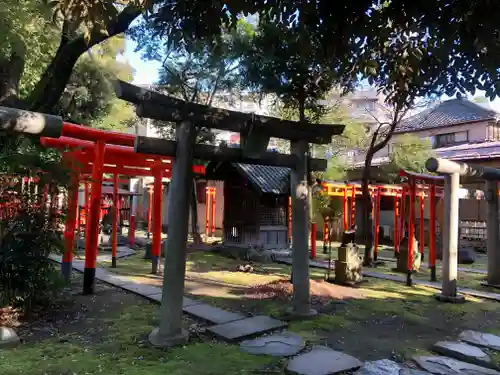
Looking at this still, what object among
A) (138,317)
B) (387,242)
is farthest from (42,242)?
(387,242)

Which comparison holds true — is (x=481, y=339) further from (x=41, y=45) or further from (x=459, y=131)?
(x=459, y=131)

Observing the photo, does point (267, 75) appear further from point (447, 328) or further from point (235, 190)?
point (235, 190)

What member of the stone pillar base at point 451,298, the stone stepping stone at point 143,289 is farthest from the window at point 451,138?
the stone stepping stone at point 143,289

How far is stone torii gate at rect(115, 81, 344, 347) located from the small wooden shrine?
26.0 feet

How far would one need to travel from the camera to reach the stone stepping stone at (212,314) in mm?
5895

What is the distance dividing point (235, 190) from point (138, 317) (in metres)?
9.98

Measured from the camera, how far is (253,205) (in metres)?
15.1

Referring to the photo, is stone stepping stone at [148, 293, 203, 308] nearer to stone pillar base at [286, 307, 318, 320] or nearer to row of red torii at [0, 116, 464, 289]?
row of red torii at [0, 116, 464, 289]

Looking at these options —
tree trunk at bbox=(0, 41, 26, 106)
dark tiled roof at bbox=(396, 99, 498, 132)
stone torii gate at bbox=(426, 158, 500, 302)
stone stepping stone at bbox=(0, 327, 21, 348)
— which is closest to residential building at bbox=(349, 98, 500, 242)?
dark tiled roof at bbox=(396, 99, 498, 132)

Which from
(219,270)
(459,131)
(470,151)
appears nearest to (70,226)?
(219,270)

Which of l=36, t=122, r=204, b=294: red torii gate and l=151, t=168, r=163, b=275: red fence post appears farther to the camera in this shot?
l=151, t=168, r=163, b=275: red fence post

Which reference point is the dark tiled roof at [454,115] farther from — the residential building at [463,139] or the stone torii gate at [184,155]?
the stone torii gate at [184,155]

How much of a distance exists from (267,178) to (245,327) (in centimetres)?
936

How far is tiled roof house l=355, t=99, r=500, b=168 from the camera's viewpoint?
64.7 ft
